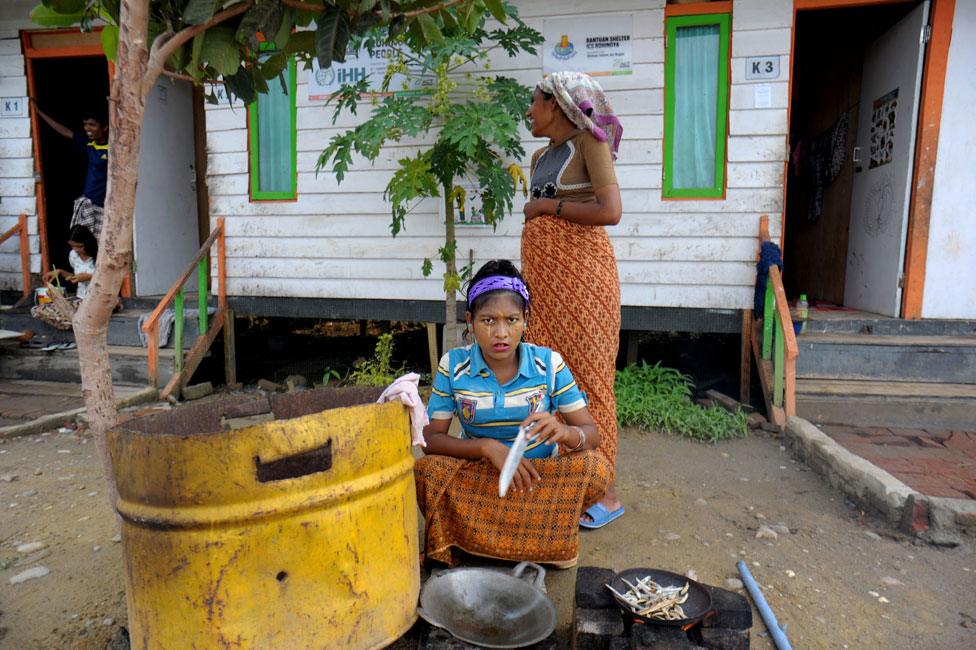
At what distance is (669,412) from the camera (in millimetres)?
4516

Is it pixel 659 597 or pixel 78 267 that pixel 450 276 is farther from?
pixel 78 267

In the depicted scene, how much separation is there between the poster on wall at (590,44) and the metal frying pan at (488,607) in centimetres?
431

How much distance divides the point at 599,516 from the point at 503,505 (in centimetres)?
82

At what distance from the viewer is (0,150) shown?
6527mm

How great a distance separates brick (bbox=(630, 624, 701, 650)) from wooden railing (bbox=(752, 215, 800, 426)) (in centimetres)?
298

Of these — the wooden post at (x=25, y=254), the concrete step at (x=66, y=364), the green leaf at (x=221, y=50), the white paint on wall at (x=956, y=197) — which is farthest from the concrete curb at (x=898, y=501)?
the wooden post at (x=25, y=254)

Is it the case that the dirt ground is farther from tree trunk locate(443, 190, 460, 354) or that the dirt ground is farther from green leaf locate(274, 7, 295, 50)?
green leaf locate(274, 7, 295, 50)

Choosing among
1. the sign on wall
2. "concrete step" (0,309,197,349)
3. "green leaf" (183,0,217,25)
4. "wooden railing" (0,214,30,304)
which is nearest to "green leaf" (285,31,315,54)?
"green leaf" (183,0,217,25)

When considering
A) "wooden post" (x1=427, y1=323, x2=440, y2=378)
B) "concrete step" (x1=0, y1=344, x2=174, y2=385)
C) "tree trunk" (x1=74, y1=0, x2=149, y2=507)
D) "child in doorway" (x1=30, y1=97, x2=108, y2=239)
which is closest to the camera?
"tree trunk" (x1=74, y1=0, x2=149, y2=507)

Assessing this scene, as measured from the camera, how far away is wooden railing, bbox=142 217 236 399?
5.19 meters

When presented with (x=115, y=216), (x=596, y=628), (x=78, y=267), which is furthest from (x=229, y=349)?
(x=596, y=628)

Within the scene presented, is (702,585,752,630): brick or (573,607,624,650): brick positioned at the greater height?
(702,585,752,630): brick

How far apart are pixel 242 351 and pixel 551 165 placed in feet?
16.7

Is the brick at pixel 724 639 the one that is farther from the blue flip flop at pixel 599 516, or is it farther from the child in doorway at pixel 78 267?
the child in doorway at pixel 78 267
